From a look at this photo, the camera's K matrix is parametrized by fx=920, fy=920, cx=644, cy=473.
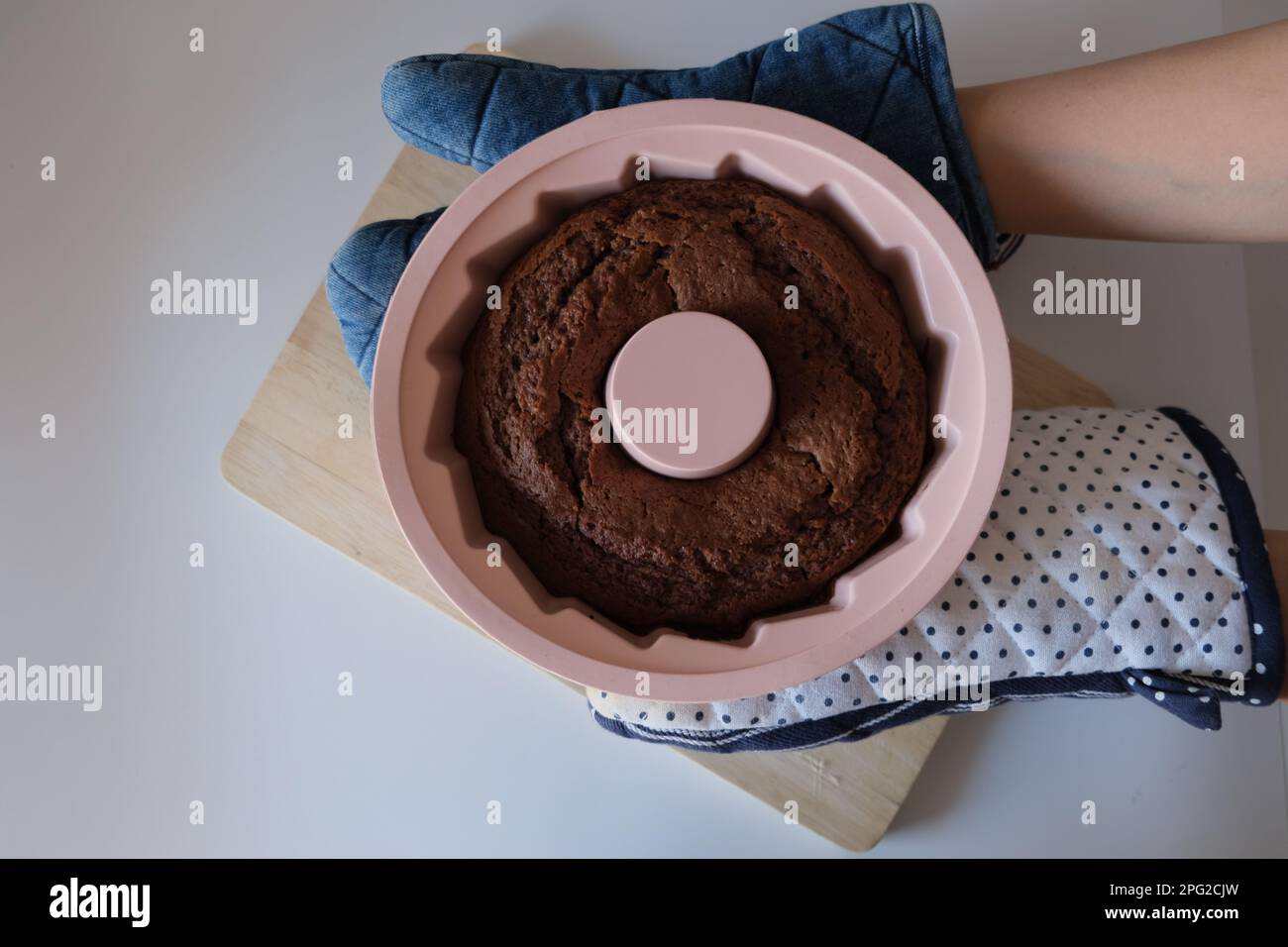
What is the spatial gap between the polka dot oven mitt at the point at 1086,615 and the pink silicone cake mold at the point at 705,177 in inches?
6.2

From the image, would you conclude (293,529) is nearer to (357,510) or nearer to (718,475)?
(357,510)

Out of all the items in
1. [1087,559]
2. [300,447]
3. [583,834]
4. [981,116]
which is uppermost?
[981,116]

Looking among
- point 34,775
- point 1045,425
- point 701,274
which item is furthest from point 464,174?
point 34,775

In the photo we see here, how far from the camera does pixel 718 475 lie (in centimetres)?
44

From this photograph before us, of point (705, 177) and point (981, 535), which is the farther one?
point (981, 535)

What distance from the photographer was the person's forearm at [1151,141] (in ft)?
1.85

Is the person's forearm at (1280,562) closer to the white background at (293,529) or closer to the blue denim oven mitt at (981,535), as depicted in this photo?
the blue denim oven mitt at (981,535)

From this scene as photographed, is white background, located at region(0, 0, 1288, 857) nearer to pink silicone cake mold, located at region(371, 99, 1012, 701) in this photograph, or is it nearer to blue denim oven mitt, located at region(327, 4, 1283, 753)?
blue denim oven mitt, located at region(327, 4, 1283, 753)

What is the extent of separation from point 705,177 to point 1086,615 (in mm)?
362

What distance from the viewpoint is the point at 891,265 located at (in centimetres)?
47

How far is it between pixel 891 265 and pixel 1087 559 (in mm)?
249

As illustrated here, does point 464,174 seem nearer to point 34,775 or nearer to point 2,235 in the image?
point 2,235

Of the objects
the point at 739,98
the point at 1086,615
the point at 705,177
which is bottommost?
the point at 1086,615

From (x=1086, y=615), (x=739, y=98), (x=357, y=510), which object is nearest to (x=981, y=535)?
(x=1086, y=615)
